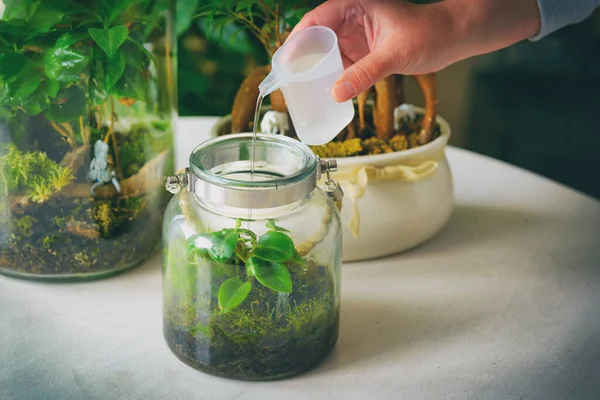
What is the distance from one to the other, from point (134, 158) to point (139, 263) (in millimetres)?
158

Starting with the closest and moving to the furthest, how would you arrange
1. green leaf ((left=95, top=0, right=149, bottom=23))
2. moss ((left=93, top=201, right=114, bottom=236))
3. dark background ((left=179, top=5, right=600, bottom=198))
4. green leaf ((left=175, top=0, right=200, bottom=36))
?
green leaf ((left=95, top=0, right=149, bottom=23))
moss ((left=93, top=201, right=114, bottom=236))
green leaf ((left=175, top=0, right=200, bottom=36))
dark background ((left=179, top=5, right=600, bottom=198))

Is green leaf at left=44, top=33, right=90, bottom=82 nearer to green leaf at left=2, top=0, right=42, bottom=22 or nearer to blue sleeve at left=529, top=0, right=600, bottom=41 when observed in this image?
green leaf at left=2, top=0, right=42, bottom=22

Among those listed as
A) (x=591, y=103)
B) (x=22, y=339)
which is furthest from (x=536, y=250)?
(x=591, y=103)

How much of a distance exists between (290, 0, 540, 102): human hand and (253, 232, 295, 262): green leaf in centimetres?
16

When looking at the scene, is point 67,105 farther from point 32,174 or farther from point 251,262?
point 251,262

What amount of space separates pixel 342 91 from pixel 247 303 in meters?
0.24

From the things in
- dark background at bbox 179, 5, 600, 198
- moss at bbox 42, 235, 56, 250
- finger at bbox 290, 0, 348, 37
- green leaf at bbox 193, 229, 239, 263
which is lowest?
dark background at bbox 179, 5, 600, 198

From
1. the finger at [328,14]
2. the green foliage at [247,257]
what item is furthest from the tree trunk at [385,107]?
the green foliage at [247,257]

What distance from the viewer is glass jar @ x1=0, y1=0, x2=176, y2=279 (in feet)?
3.12

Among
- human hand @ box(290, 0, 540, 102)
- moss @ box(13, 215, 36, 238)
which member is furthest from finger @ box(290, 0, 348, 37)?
moss @ box(13, 215, 36, 238)

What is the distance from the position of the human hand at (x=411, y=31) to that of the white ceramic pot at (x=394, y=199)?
0.14 meters

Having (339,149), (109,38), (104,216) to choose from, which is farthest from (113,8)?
(339,149)

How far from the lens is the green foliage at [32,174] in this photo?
1.01 meters

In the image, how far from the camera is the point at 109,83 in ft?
3.20
